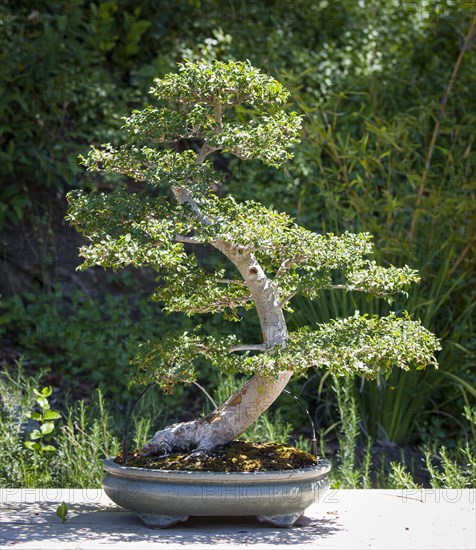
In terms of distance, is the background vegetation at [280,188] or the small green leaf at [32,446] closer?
the small green leaf at [32,446]

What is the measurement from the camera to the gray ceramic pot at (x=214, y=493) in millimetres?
2820

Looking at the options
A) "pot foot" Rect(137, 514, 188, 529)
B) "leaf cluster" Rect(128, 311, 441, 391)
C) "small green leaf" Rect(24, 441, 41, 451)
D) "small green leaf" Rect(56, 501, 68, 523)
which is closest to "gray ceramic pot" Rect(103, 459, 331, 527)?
"pot foot" Rect(137, 514, 188, 529)

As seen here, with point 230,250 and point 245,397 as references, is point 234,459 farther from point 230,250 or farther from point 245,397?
point 230,250

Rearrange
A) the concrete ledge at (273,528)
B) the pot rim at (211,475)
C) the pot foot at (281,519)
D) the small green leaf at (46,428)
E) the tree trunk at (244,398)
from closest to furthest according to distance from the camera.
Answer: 1. the concrete ledge at (273,528)
2. the pot rim at (211,475)
3. the pot foot at (281,519)
4. the tree trunk at (244,398)
5. the small green leaf at (46,428)

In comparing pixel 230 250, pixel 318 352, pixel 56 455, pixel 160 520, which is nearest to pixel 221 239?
pixel 230 250

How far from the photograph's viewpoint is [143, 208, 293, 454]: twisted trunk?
308cm

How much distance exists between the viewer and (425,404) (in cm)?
516

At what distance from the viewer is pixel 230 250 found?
3.04 metres

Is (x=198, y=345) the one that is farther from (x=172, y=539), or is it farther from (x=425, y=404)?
(x=425, y=404)

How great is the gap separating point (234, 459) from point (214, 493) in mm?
221

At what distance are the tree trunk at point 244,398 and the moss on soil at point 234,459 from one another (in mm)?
66

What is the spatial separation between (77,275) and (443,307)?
8.44 feet

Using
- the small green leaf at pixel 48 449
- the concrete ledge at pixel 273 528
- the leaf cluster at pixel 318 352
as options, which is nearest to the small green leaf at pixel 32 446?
the small green leaf at pixel 48 449

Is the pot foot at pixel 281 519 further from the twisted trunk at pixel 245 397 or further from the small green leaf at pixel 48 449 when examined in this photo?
the small green leaf at pixel 48 449
